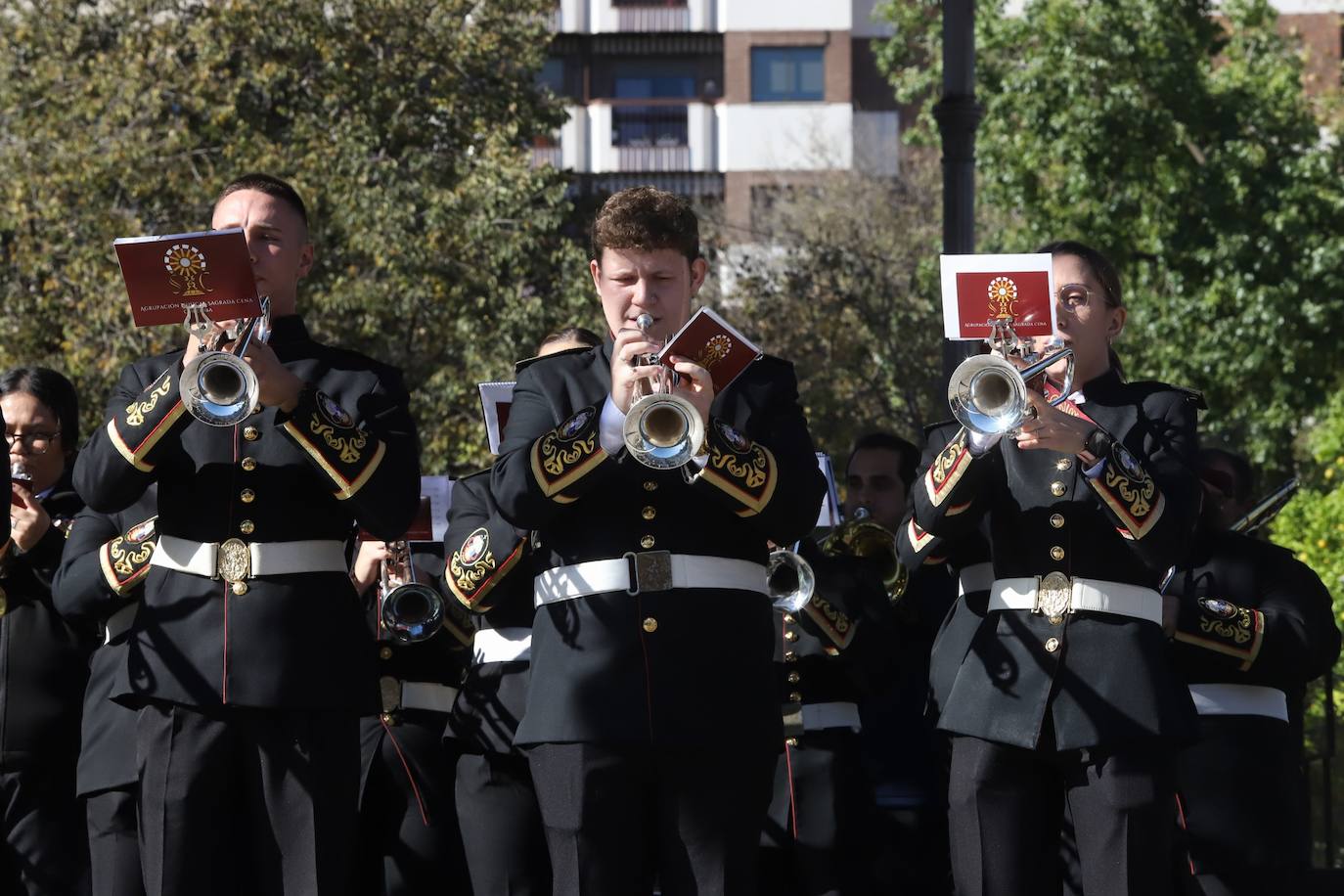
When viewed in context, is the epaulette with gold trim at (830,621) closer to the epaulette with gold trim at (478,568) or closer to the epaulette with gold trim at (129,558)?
the epaulette with gold trim at (478,568)

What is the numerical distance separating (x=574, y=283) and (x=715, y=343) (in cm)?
1298

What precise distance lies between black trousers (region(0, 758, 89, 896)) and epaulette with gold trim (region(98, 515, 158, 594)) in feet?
4.04

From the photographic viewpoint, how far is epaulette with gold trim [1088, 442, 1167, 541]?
15.6 ft

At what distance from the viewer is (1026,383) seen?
4.77 metres

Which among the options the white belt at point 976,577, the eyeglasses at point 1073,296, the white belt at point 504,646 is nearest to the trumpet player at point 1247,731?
the white belt at point 976,577

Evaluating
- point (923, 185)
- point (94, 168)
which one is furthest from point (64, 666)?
point (923, 185)

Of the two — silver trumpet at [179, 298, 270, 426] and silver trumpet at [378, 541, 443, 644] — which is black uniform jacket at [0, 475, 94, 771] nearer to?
silver trumpet at [378, 541, 443, 644]

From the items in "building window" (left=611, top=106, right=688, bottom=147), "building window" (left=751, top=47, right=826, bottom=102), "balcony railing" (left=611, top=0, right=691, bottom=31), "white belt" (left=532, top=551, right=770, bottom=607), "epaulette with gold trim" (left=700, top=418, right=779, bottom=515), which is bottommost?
"white belt" (left=532, top=551, right=770, bottom=607)

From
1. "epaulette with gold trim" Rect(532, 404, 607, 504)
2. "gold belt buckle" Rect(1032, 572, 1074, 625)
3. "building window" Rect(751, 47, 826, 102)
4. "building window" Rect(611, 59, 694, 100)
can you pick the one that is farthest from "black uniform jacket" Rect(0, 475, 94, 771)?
"building window" Rect(611, 59, 694, 100)

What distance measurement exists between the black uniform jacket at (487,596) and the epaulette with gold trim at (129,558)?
81 cm

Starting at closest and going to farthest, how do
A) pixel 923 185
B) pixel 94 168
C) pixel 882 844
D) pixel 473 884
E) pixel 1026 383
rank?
pixel 1026 383
pixel 473 884
pixel 882 844
pixel 94 168
pixel 923 185

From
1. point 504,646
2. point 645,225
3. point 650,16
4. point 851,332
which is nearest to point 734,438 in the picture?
point 645,225

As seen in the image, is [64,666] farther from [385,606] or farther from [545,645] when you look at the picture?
[545,645]

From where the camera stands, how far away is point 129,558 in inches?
207
